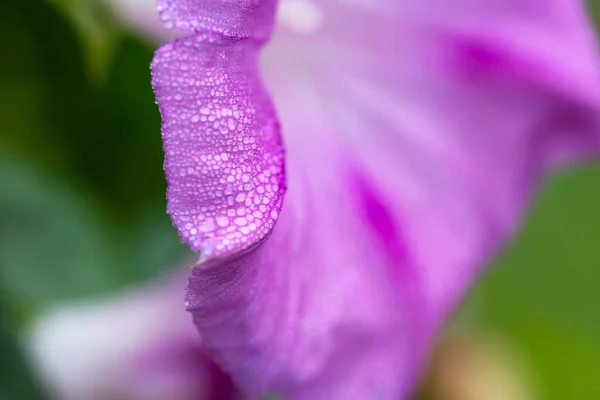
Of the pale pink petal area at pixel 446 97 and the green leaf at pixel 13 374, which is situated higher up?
the pale pink petal area at pixel 446 97

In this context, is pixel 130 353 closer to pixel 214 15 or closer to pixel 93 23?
pixel 93 23

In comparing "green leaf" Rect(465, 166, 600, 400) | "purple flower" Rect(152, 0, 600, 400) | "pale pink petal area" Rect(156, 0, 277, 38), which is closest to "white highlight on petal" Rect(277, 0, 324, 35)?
"purple flower" Rect(152, 0, 600, 400)

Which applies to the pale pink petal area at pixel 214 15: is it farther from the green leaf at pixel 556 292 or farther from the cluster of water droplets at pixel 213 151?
the green leaf at pixel 556 292

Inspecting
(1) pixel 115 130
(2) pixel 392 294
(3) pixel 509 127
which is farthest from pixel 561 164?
(1) pixel 115 130

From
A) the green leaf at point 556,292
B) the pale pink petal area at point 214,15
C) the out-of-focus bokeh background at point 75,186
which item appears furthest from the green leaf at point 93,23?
the green leaf at point 556,292

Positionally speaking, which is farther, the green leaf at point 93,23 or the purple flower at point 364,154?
the green leaf at point 93,23

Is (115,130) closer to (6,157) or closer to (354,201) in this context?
(6,157)

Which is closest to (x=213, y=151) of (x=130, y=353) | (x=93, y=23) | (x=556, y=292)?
(x=93, y=23)
